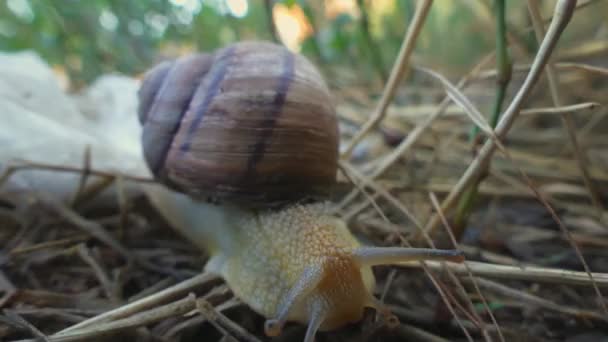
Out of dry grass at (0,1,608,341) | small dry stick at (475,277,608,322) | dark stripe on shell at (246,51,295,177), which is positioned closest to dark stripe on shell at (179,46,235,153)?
dark stripe on shell at (246,51,295,177)

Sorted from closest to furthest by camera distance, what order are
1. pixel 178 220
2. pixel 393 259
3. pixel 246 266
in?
1. pixel 393 259
2. pixel 246 266
3. pixel 178 220

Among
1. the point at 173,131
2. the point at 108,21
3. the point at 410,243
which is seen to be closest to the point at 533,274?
the point at 410,243

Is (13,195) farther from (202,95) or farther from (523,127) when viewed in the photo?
(523,127)

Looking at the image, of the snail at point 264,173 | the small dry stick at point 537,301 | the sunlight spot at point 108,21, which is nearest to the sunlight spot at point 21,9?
the sunlight spot at point 108,21

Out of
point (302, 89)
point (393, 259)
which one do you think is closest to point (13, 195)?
point (302, 89)

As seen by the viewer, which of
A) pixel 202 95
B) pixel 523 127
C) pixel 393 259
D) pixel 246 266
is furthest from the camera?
pixel 523 127

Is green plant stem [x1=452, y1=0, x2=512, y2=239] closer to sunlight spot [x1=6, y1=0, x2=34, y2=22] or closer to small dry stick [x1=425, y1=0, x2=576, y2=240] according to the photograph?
small dry stick [x1=425, y1=0, x2=576, y2=240]

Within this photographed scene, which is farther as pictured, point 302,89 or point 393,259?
point 302,89

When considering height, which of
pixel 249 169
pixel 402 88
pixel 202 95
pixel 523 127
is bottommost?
pixel 523 127
